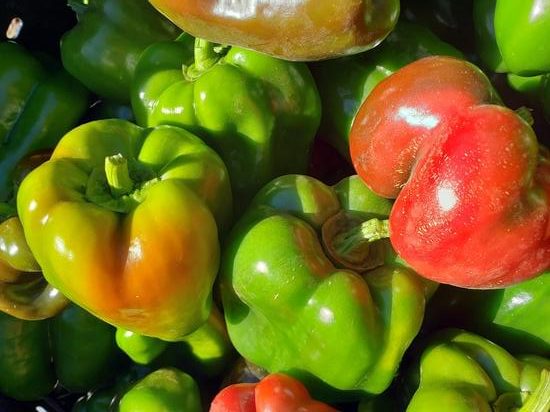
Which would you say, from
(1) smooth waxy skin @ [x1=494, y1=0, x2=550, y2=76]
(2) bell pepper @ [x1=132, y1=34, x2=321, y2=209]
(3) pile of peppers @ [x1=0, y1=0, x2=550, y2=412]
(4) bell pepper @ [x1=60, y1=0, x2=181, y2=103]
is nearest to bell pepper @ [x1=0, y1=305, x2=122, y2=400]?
(3) pile of peppers @ [x1=0, y1=0, x2=550, y2=412]

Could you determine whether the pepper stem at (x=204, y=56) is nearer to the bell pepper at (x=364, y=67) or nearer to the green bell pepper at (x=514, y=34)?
the bell pepper at (x=364, y=67)

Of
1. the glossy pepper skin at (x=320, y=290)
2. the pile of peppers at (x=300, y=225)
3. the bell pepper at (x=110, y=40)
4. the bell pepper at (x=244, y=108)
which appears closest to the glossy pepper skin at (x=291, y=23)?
the pile of peppers at (x=300, y=225)

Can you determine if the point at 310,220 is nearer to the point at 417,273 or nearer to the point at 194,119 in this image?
the point at 417,273

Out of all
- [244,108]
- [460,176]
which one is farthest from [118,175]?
[460,176]

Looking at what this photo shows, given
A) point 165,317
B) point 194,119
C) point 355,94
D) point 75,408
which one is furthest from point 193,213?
point 75,408

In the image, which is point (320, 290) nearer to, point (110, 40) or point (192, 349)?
point (192, 349)

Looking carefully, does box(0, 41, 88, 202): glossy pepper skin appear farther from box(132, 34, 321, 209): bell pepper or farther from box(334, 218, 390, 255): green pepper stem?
box(334, 218, 390, 255): green pepper stem
